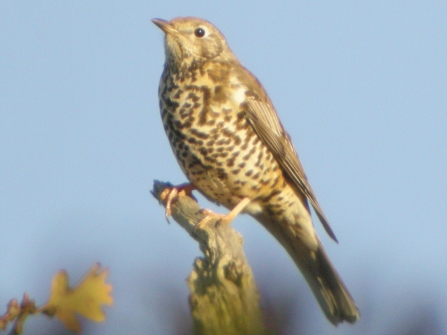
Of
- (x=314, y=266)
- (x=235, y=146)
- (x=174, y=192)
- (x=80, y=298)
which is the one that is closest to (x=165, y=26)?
(x=235, y=146)

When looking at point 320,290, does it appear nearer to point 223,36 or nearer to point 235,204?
point 235,204

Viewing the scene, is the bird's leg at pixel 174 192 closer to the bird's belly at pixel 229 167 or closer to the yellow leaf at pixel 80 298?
the bird's belly at pixel 229 167

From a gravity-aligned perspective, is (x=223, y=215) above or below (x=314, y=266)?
above

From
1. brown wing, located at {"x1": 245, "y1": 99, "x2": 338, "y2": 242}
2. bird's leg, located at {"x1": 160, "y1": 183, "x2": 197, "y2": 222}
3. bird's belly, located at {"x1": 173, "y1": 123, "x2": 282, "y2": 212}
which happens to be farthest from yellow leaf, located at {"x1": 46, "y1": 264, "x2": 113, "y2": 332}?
brown wing, located at {"x1": 245, "y1": 99, "x2": 338, "y2": 242}

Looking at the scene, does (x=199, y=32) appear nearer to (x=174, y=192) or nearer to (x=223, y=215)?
(x=174, y=192)

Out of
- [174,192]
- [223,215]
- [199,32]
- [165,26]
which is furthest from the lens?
[199,32]

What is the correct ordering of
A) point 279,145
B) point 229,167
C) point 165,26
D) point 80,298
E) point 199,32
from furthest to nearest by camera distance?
point 199,32 < point 165,26 < point 279,145 < point 229,167 < point 80,298

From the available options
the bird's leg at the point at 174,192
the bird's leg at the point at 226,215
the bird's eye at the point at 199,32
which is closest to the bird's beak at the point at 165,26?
the bird's eye at the point at 199,32
